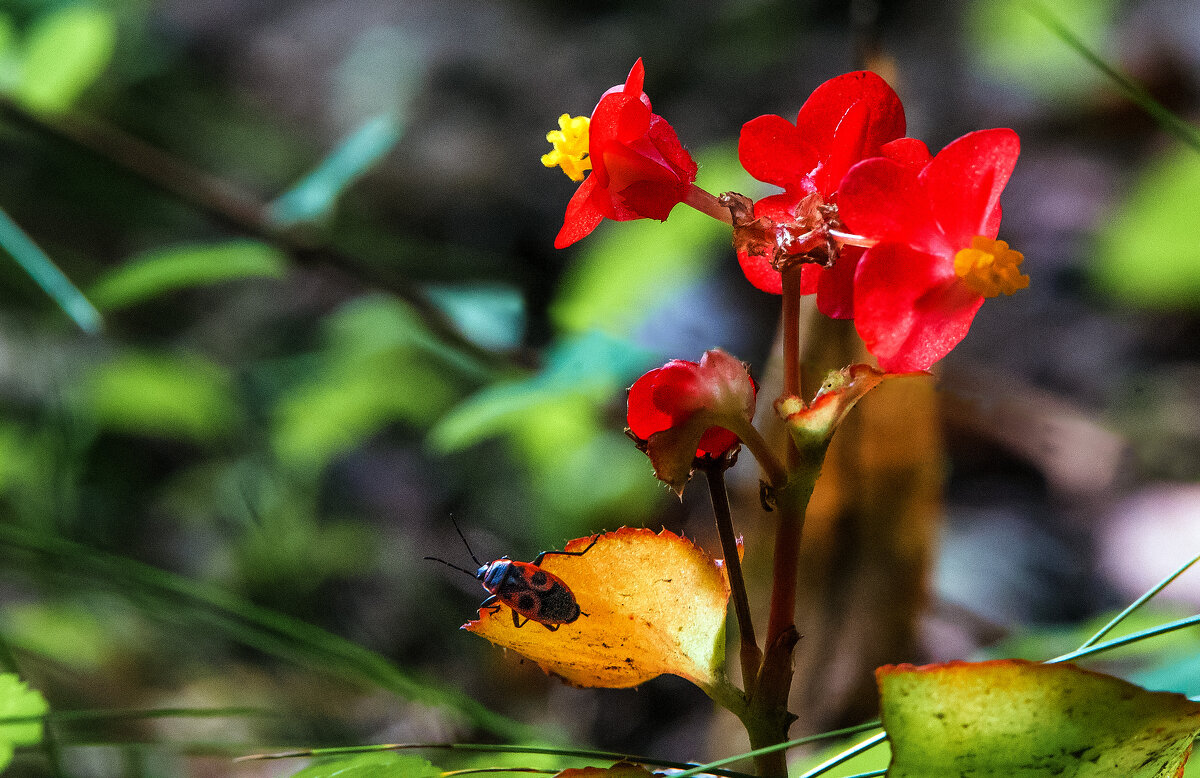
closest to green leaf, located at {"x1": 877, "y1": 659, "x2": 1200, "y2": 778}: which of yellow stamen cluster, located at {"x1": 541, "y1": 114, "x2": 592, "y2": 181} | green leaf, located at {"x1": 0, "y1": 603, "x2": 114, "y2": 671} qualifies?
yellow stamen cluster, located at {"x1": 541, "y1": 114, "x2": 592, "y2": 181}

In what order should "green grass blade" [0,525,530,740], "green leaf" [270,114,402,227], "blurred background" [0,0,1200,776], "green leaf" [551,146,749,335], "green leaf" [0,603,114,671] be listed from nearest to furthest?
"green grass blade" [0,525,530,740], "blurred background" [0,0,1200,776], "green leaf" [270,114,402,227], "green leaf" [0,603,114,671], "green leaf" [551,146,749,335]

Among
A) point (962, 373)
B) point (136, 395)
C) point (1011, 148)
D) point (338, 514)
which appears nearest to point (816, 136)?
point (1011, 148)

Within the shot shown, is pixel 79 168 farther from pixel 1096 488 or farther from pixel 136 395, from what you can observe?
pixel 1096 488

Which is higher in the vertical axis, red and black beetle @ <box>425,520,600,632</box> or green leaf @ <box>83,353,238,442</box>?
green leaf @ <box>83,353,238,442</box>

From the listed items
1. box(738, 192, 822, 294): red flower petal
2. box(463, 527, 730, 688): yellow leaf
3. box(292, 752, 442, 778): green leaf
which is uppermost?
box(738, 192, 822, 294): red flower petal

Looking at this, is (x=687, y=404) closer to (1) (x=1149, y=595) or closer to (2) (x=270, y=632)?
(1) (x=1149, y=595)

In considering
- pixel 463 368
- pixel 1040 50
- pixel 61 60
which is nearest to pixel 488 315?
pixel 463 368

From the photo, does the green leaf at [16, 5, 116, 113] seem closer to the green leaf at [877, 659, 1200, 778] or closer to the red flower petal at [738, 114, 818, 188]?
the red flower petal at [738, 114, 818, 188]
